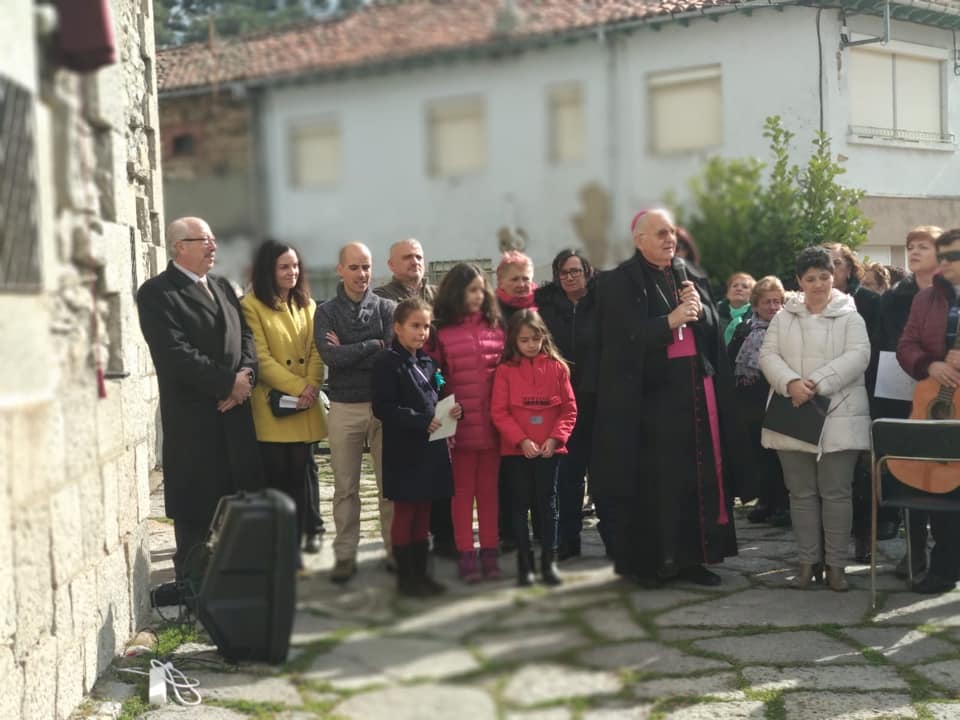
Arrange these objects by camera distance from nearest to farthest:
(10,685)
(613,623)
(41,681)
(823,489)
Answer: (613,623) < (10,685) < (41,681) < (823,489)

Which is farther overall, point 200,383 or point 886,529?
point 886,529

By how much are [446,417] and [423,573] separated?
0.80 feet

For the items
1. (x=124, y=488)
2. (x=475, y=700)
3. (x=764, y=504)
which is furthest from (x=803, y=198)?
(x=124, y=488)

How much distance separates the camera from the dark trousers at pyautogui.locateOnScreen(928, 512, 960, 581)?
Result: 4.87m

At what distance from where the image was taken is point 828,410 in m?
3.88

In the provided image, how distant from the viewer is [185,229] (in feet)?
3.74

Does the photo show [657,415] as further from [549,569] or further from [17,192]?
[17,192]

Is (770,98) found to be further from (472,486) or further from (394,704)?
(394,704)

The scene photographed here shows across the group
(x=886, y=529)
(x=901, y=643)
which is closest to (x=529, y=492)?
(x=901, y=643)

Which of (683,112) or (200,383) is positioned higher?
(683,112)

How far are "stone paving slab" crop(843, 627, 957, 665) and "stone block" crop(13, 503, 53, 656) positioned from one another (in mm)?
2230

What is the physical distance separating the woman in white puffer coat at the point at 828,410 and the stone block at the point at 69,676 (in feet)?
7.47

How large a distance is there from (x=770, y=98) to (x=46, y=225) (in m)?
0.70

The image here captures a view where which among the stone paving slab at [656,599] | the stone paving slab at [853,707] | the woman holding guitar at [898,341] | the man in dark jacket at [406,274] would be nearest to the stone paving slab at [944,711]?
the stone paving slab at [853,707]
